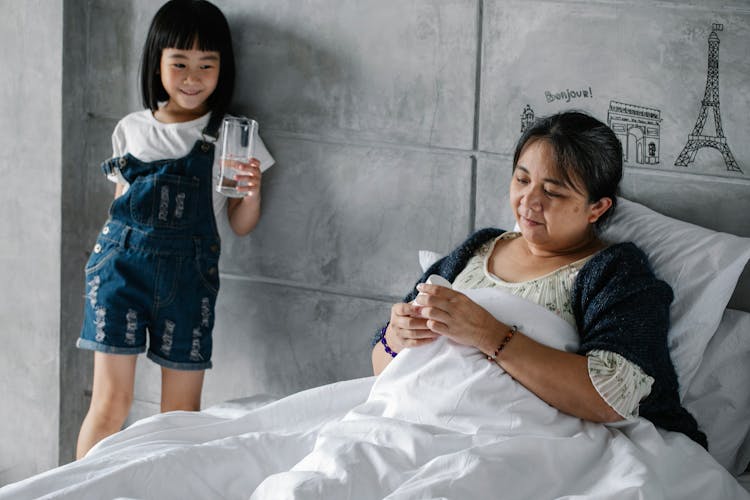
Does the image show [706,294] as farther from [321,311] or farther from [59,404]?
[59,404]

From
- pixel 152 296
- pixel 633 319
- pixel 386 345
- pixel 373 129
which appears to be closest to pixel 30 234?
pixel 152 296

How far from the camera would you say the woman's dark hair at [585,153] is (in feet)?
6.66

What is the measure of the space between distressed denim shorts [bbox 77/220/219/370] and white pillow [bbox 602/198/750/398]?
3.88 ft

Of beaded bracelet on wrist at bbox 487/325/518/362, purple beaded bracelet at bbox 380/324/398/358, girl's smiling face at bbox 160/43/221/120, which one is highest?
girl's smiling face at bbox 160/43/221/120

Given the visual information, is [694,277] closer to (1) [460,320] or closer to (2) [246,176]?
(1) [460,320]

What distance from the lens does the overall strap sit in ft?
8.80

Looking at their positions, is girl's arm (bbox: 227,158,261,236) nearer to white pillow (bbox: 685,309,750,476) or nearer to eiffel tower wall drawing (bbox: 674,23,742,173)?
eiffel tower wall drawing (bbox: 674,23,742,173)

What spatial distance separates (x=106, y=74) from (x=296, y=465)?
156cm

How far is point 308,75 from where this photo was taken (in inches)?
105

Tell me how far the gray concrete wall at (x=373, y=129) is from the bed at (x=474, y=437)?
0.64ft

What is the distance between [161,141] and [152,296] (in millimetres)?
425

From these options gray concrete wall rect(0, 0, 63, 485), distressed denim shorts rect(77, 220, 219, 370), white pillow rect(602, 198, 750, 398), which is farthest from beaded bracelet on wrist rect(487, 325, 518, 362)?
gray concrete wall rect(0, 0, 63, 485)

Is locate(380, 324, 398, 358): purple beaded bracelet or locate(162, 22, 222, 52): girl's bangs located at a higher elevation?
locate(162, 22, 222, 52): girl's bangs

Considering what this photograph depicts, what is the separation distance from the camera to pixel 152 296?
104 inches
